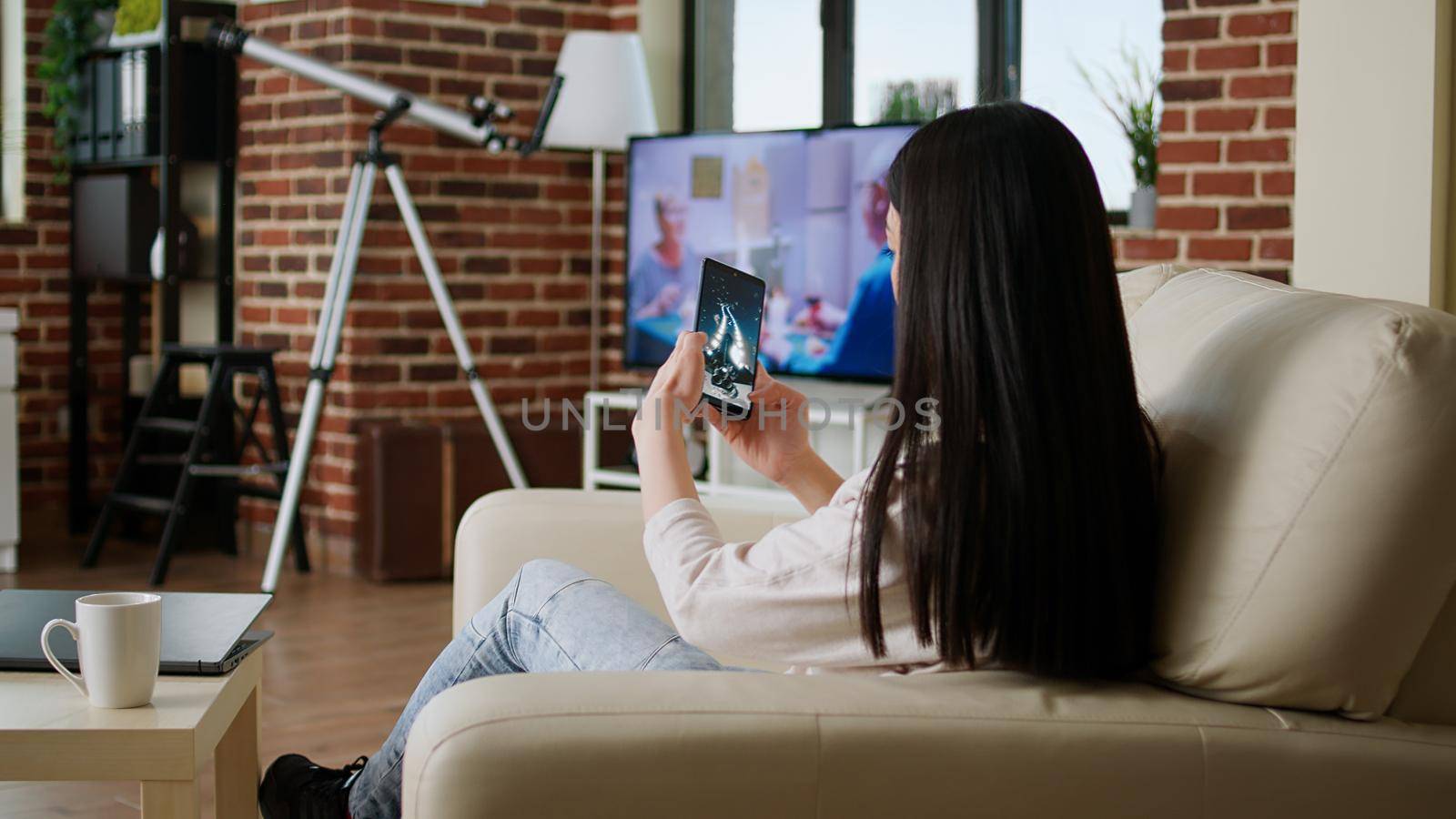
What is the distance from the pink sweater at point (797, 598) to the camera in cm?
122

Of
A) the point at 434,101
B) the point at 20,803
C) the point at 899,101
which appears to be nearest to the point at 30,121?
the point at 434,101

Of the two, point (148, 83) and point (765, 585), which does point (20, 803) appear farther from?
point (148, 83)

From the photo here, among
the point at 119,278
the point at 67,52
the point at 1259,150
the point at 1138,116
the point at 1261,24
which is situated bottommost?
the point at 119,278

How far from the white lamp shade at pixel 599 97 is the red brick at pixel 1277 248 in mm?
1742

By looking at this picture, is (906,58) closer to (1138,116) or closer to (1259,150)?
(1138,116)

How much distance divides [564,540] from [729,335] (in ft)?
1.52

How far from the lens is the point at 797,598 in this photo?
1.23 m

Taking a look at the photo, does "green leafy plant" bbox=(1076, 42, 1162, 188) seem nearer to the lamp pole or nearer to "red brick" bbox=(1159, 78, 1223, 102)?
"red brick" bbox=(1159, 78, 1223, 102)

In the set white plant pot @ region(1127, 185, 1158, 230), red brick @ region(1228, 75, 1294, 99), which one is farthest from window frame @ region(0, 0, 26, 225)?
red brick @ region(1228, 75, 1294, 99)

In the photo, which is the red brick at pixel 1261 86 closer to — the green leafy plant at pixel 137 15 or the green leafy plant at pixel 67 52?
the green leafy plant at pixel 137 15

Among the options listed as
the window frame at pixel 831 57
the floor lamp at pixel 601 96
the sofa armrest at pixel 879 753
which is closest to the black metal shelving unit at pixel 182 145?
the floor lamp at pixel 601 96

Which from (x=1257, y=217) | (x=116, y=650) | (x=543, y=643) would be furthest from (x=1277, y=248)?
(x=116, y=650)

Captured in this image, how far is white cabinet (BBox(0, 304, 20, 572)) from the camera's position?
13.3 feet

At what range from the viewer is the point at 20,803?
2338 millimetres
